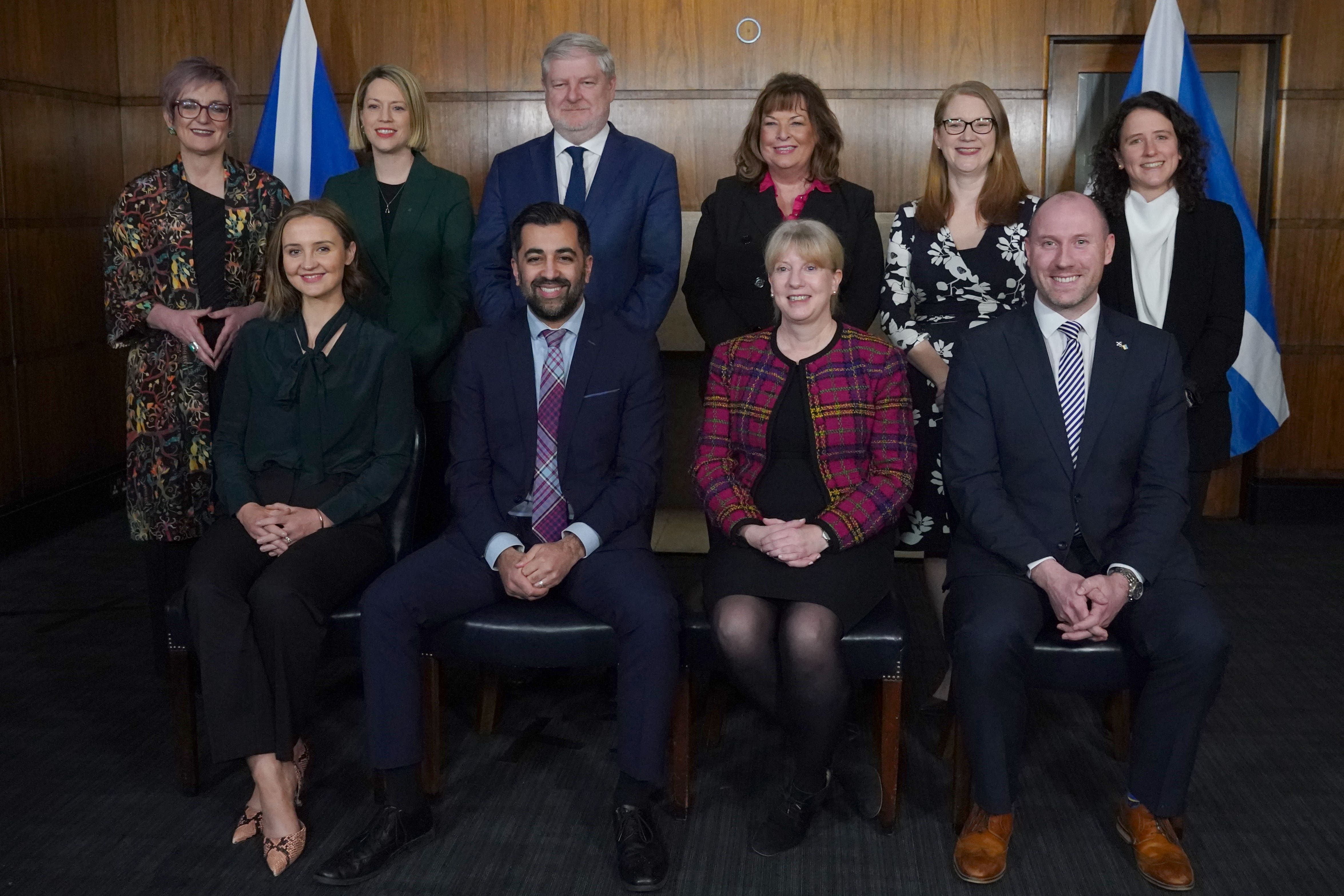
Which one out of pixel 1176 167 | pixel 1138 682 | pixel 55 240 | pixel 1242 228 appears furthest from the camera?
pixel 55 240

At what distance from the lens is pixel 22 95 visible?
5070 millimetres

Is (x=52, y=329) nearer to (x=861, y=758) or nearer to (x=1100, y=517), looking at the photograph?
(x=861, y=758)

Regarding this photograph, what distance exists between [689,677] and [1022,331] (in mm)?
1074

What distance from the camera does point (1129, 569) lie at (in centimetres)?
255

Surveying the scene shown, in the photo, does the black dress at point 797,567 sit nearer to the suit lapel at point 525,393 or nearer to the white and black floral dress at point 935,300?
the white and black floral dress at point 935,300

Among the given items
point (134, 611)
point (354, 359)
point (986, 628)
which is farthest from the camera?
point (134, 611)

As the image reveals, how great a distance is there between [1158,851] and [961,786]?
0.41m

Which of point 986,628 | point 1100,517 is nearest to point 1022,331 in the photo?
point 1100,517

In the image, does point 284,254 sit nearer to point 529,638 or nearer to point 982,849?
point 529,638

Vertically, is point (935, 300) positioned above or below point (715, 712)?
above

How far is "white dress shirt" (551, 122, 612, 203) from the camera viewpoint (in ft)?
11.3

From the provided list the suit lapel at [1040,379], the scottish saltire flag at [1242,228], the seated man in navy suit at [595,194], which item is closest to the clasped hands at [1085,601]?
the suit lapel at [1040,379]

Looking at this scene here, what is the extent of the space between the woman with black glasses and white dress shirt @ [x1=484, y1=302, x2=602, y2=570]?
33.0 inches

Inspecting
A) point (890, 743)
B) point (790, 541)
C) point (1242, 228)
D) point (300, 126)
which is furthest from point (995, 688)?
point (300, 126)
